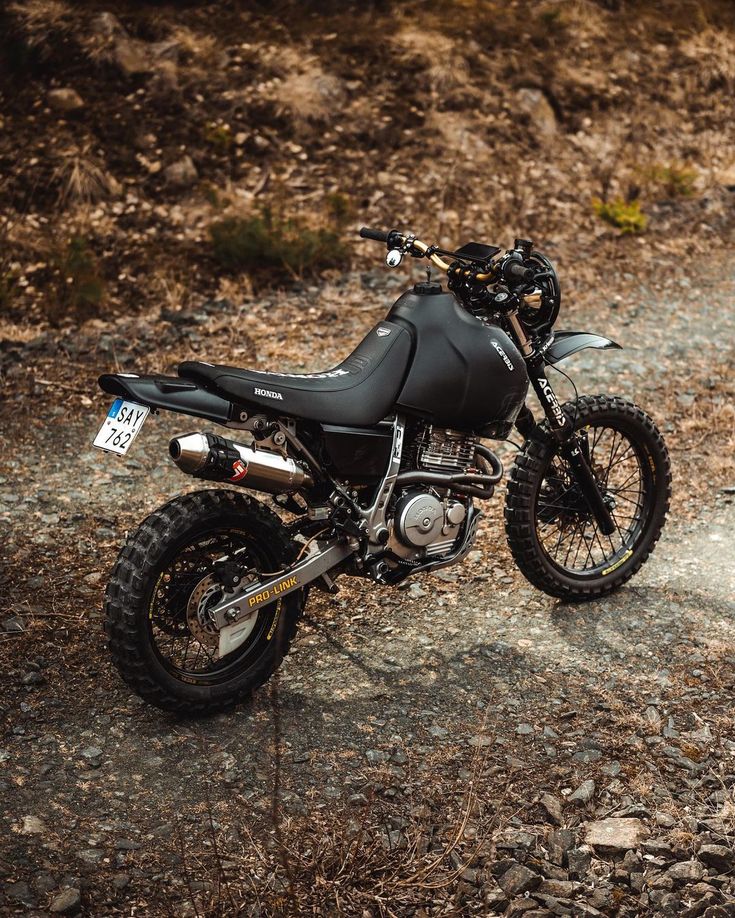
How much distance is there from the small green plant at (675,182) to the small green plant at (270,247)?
3.83 m

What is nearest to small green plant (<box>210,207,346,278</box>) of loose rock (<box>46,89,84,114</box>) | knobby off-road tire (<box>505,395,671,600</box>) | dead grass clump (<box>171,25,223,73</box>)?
loose rock (<box>46,89,84,114</box>)

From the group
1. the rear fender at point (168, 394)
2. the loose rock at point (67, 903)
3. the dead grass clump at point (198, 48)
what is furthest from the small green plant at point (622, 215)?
the loose rock at point (67, 903)

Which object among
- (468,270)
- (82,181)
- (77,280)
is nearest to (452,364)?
(468,270)

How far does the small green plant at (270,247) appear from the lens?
8.80 metres

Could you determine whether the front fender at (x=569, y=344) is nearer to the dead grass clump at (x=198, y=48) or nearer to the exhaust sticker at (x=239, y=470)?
the exhaust sticker at (x=239, y=470)

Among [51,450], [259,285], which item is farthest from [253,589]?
[259,285]

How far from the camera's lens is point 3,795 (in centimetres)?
369

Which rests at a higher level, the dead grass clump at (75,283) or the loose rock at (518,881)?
the loose rock at (518,881)

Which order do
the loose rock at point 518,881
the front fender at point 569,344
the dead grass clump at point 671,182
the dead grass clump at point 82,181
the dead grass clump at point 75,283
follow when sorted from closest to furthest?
the loose rock at point 518,881, the front fender at point 569,344, the dead grass clump at point 75,283, the dead grass clump at point 82,181, the dead grass clump at point 671,182

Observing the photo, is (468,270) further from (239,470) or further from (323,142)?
(323,142)

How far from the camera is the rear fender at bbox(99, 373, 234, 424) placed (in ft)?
12.1

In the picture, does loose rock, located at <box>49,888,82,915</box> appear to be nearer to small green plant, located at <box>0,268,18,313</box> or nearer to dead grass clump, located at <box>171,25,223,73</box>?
small green plant, located at <box>0,268,18,313</box>

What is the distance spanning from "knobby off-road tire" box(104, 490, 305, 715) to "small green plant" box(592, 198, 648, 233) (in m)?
6.99

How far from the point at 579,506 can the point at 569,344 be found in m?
0.88
